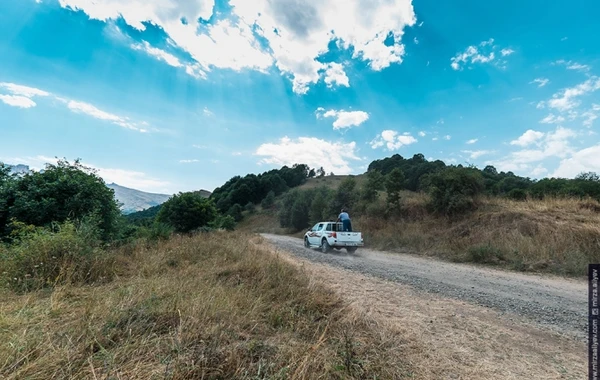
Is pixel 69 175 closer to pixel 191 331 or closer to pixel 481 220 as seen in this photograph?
pixel 191 331

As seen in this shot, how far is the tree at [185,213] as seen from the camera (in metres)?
17.4

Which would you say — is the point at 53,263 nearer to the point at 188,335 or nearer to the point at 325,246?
the point at 188,335

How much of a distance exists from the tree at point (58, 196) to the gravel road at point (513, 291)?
9.53 m

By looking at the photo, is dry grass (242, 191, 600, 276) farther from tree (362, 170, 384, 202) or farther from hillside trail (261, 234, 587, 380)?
tree (362, 170, 384, 202)

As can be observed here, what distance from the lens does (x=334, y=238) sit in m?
14.0

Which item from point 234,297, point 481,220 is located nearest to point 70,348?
point 234,297

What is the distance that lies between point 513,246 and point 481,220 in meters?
3.98

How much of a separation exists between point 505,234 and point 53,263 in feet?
52.5

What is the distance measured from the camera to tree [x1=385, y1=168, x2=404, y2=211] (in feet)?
65.1

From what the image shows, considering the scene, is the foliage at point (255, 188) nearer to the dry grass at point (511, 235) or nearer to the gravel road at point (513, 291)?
the dry grass at point (511, 235)

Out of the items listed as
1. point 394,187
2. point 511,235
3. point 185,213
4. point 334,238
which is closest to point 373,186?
point 394,187

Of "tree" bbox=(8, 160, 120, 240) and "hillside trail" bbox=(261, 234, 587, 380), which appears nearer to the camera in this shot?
"hillside trail" bbox=(261, 234, 587, 380)

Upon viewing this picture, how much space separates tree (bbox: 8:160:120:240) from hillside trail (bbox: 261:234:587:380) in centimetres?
852

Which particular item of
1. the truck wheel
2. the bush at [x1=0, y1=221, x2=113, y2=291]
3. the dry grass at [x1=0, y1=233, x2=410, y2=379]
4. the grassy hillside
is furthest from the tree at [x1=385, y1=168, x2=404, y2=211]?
the bush at [x1=0, y1=221, x2=113, y2=291]
